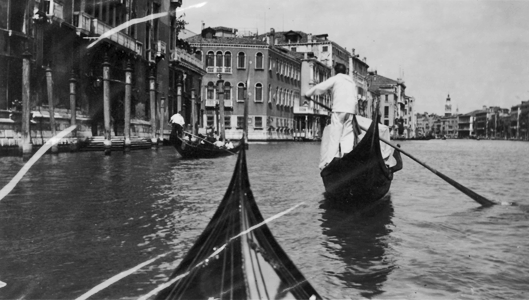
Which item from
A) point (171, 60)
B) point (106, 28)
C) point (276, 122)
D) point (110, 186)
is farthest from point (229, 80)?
point (110, 186)

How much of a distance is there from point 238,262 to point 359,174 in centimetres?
339

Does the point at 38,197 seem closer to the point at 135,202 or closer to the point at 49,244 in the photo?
the point at 135,202

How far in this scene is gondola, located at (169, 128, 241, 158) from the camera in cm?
1238

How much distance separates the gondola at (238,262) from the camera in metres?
1.69

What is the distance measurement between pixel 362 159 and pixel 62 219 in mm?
2473

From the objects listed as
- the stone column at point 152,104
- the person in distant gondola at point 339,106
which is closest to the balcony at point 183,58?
the stone column at point 152,104

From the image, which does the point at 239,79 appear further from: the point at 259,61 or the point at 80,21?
the point at 80,21

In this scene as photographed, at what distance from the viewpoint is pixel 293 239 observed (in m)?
3.71

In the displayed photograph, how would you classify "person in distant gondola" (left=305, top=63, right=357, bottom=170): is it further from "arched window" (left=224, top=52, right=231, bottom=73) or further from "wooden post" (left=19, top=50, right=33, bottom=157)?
"arched window" (left=224, top=52, right=231, bottom=73)

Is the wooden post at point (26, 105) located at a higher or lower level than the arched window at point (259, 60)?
lower

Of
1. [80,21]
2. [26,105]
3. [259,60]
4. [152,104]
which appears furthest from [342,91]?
[259,60]

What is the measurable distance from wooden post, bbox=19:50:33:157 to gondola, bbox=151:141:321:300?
27.5 ft

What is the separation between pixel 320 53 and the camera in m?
42.2

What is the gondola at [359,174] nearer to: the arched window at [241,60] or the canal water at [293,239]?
the canal water at [293,239]
